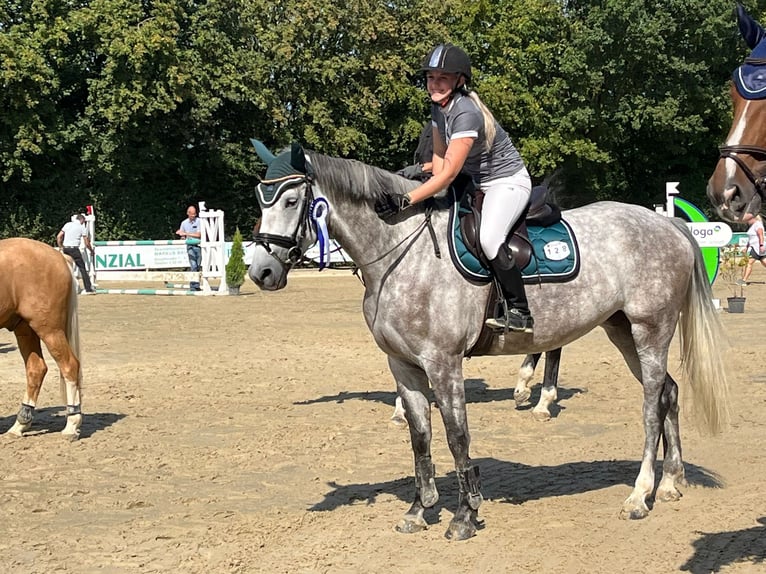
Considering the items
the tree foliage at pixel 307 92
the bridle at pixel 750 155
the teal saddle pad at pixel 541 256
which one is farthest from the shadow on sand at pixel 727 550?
the tree foliage at pixel 307 92

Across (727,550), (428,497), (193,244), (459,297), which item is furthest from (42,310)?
(193,244)

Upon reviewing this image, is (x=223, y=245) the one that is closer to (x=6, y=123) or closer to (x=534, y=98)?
(x=6, y=123)

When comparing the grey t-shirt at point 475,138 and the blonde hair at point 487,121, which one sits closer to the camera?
the grey t-shirt at point 475,138

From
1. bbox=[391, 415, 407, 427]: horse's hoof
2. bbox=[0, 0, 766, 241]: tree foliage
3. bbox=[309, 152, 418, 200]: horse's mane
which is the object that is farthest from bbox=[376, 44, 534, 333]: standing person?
bbox=[0, 0, 766, 241]: tree foliage

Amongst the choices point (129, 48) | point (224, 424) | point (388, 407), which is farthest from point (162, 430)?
point (129, 48)

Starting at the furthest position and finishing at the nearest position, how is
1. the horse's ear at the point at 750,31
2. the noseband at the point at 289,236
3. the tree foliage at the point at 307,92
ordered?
the tree foliage at the point at 307,92 → the noseband at the point at 289,236 → the horse's ear at the point at 750,31

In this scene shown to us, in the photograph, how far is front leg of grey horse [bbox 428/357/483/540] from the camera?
19.2ft

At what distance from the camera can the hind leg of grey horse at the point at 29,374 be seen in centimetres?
903

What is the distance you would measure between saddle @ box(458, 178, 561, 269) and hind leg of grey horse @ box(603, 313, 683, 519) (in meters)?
1.01

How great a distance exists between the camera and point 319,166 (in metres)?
5.85

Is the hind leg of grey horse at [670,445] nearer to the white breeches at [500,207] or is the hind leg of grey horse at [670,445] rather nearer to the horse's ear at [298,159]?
the white breeches at [500,207]

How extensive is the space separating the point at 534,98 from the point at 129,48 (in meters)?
16.8

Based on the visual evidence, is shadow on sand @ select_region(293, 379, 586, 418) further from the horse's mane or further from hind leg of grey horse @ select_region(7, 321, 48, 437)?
the horse's mane

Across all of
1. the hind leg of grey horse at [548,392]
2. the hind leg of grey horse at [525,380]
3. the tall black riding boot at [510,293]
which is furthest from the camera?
the hind leg of grey horse at [525,380]
